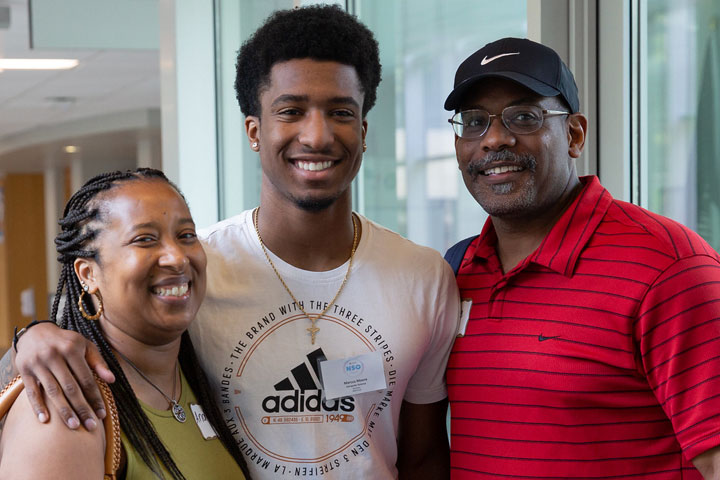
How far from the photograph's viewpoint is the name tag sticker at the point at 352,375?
188 centimetres

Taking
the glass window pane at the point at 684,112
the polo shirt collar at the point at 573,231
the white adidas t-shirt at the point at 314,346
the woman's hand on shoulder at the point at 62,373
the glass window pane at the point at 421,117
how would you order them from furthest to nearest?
the glass window pane at the point at 421,117, the glass window pane at the point at 684,112, the white adidas t-shirt at the point at 314,346, the polo shirt collar at the point at 573,231, the woman's hand on shoulder at the point at 62,373

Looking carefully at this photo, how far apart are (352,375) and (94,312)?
574 mm

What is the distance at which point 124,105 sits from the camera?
32.0 feet

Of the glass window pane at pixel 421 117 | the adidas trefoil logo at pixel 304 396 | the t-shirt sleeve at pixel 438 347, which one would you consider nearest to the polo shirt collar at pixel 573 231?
the t-shirt sleeve at pixel 438 347

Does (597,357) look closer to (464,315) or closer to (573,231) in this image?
(573,231)

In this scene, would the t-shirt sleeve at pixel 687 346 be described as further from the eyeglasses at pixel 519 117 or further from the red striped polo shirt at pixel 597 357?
the eyeglasses at pixel 519 117

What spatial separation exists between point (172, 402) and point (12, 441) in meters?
0.37

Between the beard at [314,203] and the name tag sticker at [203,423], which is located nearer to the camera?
the name tag sticker at [203,423]

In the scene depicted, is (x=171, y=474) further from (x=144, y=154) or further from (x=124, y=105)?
(x=144, y=154)

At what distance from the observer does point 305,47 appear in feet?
6.27

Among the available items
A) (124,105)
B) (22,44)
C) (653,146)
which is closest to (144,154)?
(124,105)

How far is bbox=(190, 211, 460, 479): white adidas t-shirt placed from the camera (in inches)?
73.2

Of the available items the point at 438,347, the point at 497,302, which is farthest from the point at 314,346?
the point at 497,302

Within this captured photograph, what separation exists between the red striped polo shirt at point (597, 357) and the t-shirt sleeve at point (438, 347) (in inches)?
3.9
